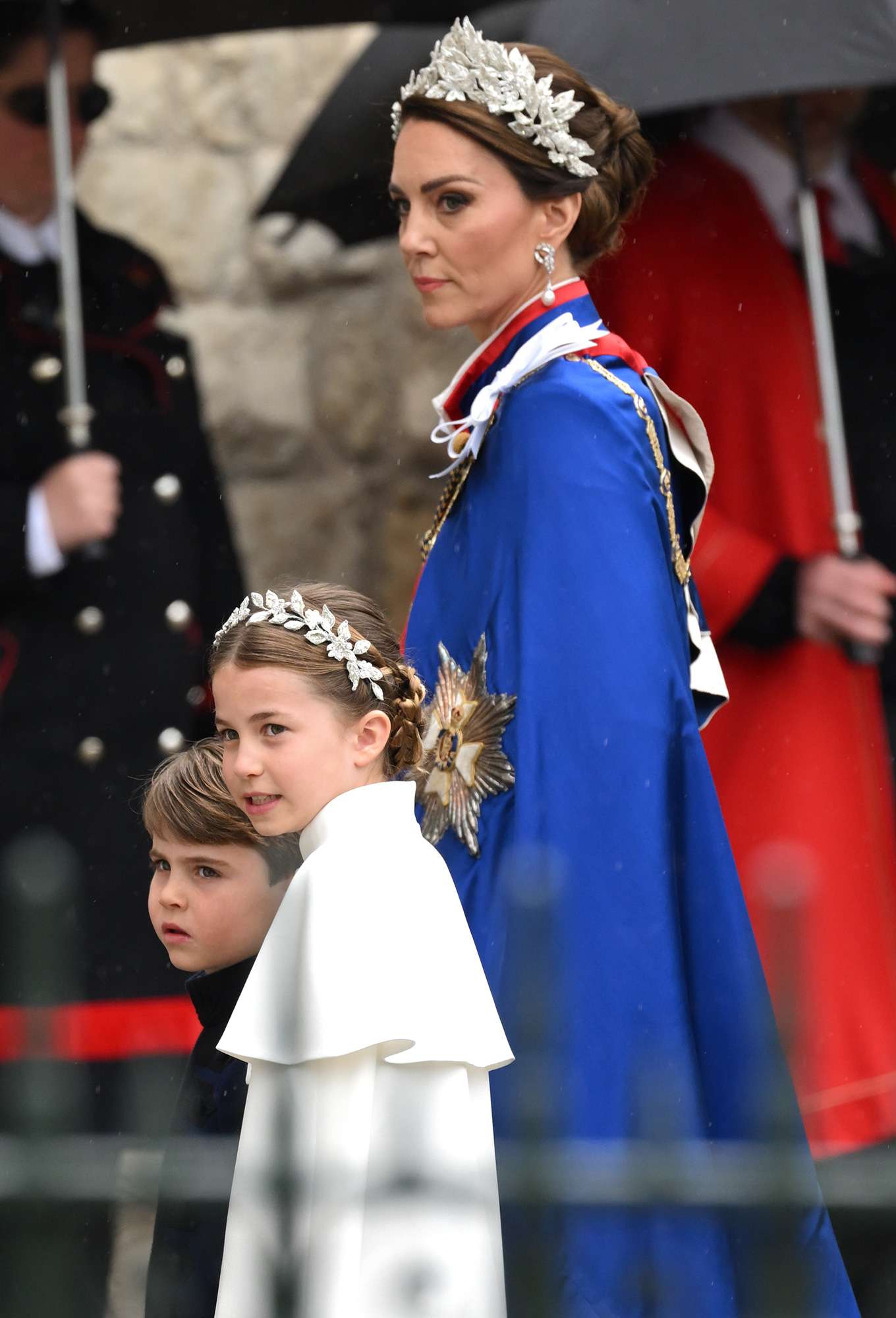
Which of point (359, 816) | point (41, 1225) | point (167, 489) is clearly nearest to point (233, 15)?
point (167, 489)

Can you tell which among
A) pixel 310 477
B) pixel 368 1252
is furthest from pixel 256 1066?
pixel 310 477

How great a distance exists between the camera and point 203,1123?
8.04ft

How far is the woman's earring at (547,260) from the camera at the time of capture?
2.88 m

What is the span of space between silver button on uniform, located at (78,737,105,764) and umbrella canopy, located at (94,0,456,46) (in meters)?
1.29

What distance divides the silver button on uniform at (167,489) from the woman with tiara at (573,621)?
4.04 feet

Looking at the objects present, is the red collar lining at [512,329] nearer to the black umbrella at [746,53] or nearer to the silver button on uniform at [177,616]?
the black umbrella at [746,53]

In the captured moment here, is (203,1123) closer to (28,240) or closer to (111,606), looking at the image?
(111,606)

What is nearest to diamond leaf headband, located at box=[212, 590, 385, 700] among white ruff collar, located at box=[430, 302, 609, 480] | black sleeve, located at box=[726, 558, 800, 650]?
white ruff collar, located at box=[430, 302, 609, 480]

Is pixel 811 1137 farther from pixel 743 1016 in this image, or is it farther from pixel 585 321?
pixel 585 321

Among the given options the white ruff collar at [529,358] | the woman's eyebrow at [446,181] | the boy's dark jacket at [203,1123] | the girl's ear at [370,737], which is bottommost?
the boy's dark jacket at [203,1123]

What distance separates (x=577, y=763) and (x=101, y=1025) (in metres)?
1.37

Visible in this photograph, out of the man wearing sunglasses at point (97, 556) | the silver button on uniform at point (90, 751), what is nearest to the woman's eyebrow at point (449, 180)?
the man wearing sunglasses at point (97, 556)

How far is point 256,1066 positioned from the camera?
7.08 feet

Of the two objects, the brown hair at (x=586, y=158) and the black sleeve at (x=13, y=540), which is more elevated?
the brown hair at (x=586, y=158)
